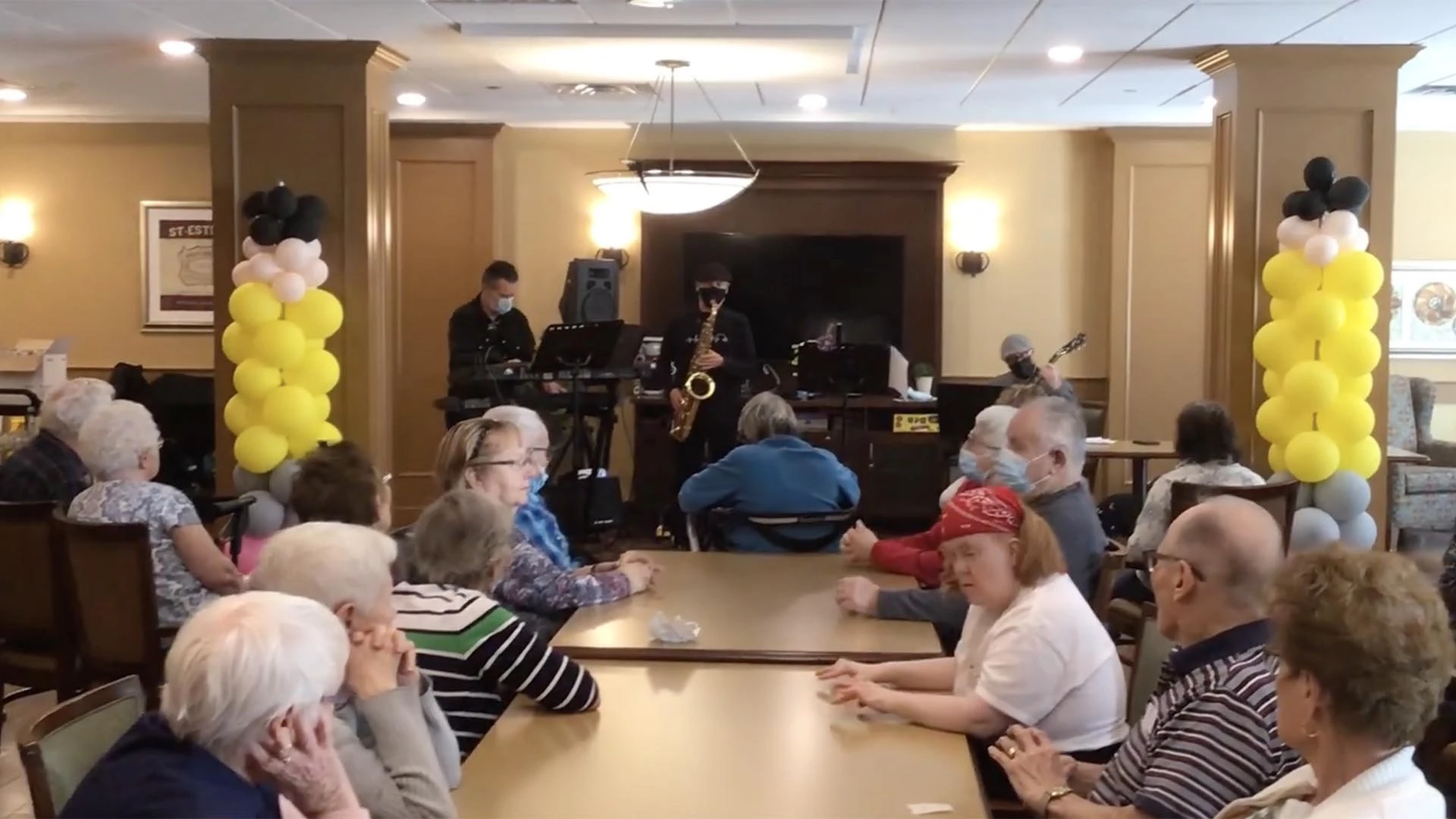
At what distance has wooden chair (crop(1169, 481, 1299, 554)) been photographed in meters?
4.75

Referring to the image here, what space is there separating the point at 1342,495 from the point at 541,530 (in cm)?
403

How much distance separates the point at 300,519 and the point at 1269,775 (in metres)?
2.34

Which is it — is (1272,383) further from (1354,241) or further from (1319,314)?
(1354,241)

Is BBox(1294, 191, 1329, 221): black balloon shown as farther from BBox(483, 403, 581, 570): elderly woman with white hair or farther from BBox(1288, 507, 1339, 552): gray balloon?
BBox(483, 403, 581, 570): elderly woman with white hair

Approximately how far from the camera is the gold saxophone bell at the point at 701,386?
7742 mm

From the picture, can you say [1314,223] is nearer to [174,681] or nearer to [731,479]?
[731,479]

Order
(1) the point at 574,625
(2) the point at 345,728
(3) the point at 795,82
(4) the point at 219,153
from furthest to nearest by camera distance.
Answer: (3) the point at 795,82 < (4) the point at 219,153 < (1) the point at 574,625 < (2) the point at 345,728

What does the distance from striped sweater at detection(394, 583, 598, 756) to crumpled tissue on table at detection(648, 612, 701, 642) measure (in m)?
0.50

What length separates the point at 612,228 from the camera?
9836 millimetres

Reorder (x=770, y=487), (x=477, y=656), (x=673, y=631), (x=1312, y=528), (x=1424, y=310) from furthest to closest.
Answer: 1. (x=1424, y=310)
2. (x=1312, y=528)
3. (x=770, y=487)
4. (x=673, y=631)
5. (x=477, y=656)

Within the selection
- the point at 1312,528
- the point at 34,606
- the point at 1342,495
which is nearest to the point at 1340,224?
the point at 1342,495

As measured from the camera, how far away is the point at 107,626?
4012mm

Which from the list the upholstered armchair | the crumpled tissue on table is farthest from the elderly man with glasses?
the upholstered armchair

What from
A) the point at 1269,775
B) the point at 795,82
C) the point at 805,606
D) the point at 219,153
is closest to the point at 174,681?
the point at 1269,775
